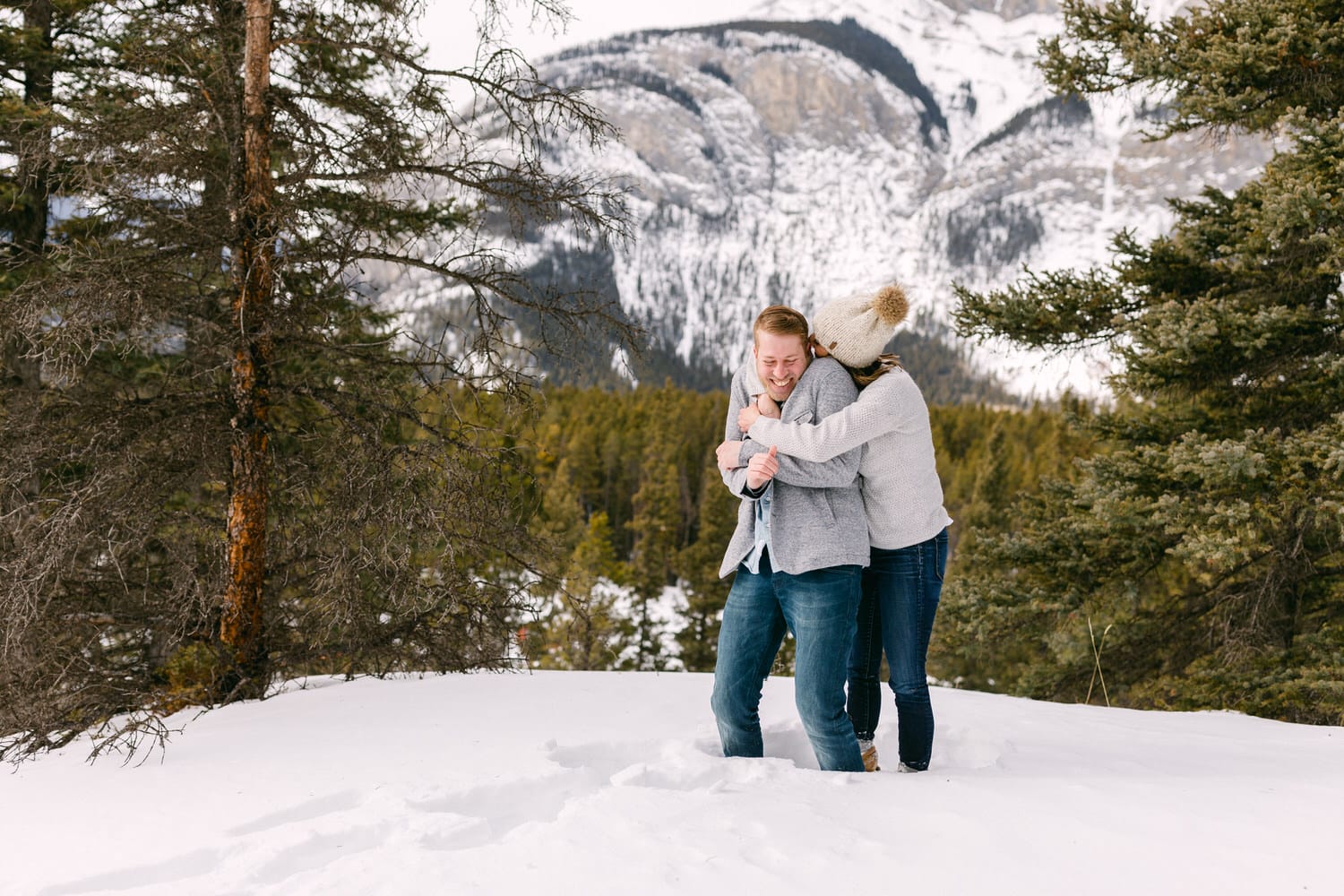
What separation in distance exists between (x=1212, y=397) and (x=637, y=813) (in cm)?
812

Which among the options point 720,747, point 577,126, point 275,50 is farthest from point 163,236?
point 720,747

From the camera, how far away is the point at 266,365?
5.00m

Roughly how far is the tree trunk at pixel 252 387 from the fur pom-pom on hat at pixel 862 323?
11.0 ft

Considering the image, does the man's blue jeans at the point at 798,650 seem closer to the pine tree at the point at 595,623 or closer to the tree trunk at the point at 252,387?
the tree trunk at the point at 252,387

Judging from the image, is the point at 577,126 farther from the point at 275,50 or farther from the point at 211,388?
the point at 211,388

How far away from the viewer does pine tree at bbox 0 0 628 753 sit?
Answer: 450 centimetres

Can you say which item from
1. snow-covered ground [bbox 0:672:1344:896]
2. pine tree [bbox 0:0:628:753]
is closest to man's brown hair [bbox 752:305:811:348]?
snow-covered ground [bbox 0:672:1344:896]

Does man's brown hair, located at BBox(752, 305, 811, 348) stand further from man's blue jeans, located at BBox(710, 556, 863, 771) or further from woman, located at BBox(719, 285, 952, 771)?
Answer: man's blue jeans, located at BBox(710, 556, 863, 771)

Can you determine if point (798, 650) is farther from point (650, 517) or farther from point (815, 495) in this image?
point (650, 517)

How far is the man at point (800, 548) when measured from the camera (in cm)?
315

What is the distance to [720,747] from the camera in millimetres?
3762

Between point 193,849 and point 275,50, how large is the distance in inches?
182

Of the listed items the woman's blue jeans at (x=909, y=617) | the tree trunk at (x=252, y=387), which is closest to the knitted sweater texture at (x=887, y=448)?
the woman's blue jeans at (x=909, y=617)

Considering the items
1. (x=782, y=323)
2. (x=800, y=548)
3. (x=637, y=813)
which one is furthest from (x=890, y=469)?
(x=637, y=813)
